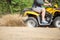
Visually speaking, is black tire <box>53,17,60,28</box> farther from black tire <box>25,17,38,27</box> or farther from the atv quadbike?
black tire <box>25,17,38,27</box>

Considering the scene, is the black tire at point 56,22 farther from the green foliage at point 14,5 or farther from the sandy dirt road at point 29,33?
the green foliage at point 14,5

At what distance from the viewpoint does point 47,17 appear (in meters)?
1.53

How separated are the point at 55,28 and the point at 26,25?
0.62 ft

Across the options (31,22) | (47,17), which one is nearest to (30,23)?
(31,22)

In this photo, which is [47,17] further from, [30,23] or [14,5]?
[14,5]

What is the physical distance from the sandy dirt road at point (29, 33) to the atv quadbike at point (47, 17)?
49mm

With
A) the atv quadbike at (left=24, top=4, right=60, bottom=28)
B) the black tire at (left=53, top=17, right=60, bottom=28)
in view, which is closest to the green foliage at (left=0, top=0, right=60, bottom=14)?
the atv quadbike at (left=24, top=4, right=60, bottom=28)

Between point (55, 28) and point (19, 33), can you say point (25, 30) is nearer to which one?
point (19, 33)

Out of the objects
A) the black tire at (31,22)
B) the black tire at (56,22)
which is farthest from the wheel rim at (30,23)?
the black tire at (56,22)

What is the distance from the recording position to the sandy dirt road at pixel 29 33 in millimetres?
1466

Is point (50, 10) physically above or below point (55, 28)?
above

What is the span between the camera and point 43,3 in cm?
153

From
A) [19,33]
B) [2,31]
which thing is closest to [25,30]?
[19,33]

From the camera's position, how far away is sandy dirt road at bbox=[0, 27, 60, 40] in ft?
4.81
